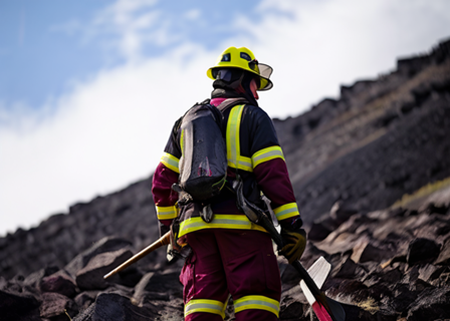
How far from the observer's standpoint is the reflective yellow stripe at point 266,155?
3.36 metres

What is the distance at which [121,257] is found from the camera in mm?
5855

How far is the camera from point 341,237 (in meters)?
7.41

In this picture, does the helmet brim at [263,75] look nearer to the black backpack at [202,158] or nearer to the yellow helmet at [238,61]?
the yellow helmet at [238,61]

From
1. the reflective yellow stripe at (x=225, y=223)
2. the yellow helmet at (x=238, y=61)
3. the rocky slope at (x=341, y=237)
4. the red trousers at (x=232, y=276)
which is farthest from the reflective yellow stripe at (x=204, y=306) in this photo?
the yellow helmet at (x=238, y=61)

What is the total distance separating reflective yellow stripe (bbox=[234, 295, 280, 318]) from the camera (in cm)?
309

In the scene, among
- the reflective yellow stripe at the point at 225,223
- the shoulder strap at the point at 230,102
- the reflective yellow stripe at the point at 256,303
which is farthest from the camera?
the shoulder strap at the point at 230,102

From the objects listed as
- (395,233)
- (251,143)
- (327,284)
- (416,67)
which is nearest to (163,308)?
(327,284)

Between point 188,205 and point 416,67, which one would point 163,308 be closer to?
point 188,205

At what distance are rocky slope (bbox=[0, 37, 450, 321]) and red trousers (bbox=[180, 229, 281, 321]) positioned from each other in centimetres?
133

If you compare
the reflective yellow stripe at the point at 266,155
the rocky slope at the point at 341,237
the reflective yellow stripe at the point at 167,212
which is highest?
the reflective yellow stripe at the point at 266,155

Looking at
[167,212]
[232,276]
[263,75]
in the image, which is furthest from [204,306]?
[263,75]

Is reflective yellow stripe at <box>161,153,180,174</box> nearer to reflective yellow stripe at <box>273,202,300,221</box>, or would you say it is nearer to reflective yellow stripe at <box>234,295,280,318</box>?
reflective yellow stripe at <box>273,202,300,221</box>

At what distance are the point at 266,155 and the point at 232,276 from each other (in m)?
0.94

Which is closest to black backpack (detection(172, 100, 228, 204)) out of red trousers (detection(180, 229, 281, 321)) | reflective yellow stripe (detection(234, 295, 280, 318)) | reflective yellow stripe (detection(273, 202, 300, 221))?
red trousers (detection(180, 229, 281, 321))
